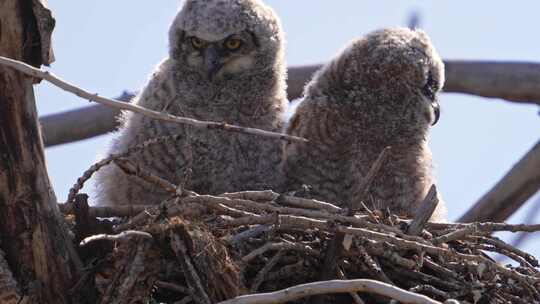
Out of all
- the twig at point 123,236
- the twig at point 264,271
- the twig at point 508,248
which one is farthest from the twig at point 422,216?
the twig at point 123,236

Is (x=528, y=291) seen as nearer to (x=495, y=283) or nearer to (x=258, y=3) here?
(x=495, y=283)

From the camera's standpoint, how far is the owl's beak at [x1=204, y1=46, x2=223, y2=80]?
5430mm

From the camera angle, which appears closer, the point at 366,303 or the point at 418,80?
the point at 366,303

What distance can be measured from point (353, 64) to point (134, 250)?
2.15 metres

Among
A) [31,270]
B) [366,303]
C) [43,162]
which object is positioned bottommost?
[366,303]

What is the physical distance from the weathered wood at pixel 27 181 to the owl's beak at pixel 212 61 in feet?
6.93

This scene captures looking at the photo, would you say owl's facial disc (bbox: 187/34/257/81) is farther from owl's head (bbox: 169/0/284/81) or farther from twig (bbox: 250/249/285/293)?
twig (bbox: 250/249/285/293)

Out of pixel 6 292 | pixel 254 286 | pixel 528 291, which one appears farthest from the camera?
pixel 528 291

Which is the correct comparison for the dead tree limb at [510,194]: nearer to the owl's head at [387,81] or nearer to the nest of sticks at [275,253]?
the owl's head at [387,81]

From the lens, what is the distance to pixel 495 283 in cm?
396

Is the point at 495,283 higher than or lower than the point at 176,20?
lower

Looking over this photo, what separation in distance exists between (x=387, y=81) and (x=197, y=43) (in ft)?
3.35

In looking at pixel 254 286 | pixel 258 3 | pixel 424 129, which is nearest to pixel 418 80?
pixel 424 129

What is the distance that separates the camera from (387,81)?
513 cm
